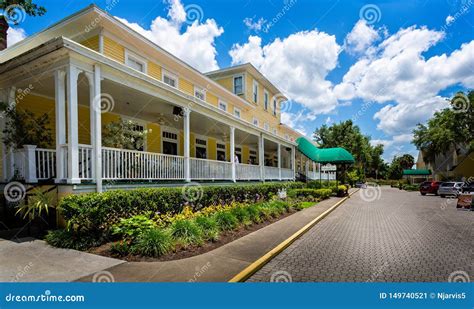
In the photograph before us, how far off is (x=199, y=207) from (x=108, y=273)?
576 centimetres

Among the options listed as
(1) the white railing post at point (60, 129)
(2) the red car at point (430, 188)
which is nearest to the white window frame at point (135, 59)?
(1) the white railing post at point (60, 129)

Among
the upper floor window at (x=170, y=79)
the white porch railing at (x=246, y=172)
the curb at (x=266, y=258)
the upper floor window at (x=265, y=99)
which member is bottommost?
the curb at (x=266, y=258)

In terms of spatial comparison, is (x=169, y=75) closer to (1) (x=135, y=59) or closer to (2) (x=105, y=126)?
(1) (x=135, y=59)

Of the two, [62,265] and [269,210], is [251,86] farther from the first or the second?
[62,265]

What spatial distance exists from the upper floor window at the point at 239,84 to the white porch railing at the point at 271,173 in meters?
7.36

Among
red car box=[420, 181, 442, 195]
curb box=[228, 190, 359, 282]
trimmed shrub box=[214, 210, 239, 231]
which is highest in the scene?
trimmed shrub box=[214, 210, 239, 231]

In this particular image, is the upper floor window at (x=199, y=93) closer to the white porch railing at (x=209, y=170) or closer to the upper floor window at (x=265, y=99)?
the white porch railing at (x=209, y=170)

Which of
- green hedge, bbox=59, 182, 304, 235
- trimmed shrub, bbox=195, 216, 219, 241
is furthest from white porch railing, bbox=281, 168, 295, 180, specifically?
trimmed shrub, bbox=195, 216, 219, 241

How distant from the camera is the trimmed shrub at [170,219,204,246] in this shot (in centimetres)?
639

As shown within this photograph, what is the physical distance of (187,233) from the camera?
21.7ft

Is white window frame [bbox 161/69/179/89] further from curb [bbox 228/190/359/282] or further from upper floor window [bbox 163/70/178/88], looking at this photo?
curb [bbox 228/190/359/282]

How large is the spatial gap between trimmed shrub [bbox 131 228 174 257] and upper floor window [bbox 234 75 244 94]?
18.6 metres

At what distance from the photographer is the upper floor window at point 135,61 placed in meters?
12.4

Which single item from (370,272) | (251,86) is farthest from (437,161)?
(370,272)
